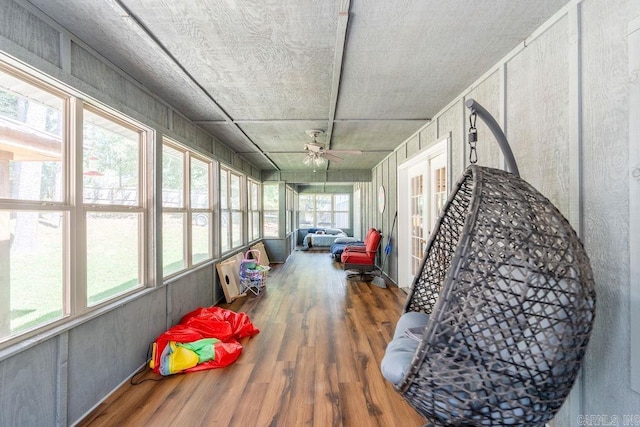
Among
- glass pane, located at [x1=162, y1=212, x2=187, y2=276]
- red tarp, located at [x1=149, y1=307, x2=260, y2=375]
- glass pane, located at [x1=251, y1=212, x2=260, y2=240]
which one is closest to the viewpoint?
red tarp, located at [x1=149, y1=307, x2=260, y2=375]

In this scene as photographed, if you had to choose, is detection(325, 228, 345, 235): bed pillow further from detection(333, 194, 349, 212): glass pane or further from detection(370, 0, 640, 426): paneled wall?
detection(370, 0, 640, 426): paneled wall

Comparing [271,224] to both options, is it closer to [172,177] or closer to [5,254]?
[172,177]

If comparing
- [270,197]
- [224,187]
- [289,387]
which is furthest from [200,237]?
[270,197]

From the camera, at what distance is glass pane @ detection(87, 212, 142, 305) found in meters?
1.87

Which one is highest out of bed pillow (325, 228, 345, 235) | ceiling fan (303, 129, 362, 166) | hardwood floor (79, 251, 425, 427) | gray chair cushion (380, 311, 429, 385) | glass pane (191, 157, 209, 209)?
ceiling fan (303, 129, 362, 166)

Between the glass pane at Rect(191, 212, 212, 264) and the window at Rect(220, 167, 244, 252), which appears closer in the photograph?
the glass pane at Rect(191, 212, 212, 264)

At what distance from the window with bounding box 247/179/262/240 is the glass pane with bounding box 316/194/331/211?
4655mm

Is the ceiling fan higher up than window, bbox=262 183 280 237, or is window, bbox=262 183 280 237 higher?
the ceiling fan

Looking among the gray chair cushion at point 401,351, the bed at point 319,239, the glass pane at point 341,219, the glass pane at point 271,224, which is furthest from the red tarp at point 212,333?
the glass pane at point 341,219

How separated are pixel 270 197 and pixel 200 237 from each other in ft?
11.7

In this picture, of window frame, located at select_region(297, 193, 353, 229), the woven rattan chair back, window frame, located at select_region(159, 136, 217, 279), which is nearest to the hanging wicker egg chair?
the woven rattan chair back

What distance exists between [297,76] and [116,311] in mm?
2270

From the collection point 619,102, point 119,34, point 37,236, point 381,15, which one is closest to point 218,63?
point 119,34

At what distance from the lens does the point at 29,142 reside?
4.82ft
